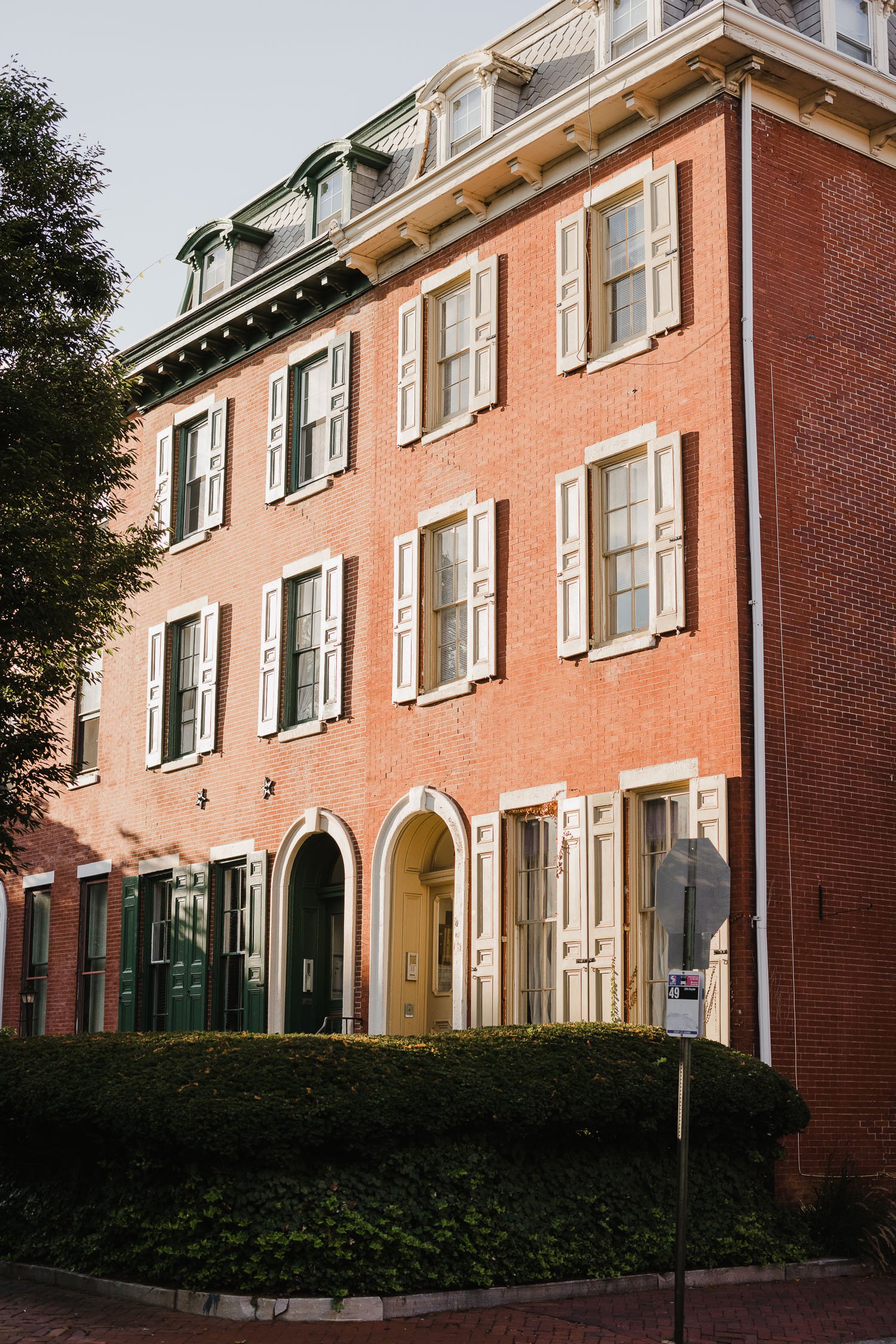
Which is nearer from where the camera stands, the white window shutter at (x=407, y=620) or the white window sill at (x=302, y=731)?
the white window shutter at (x=407, y=620)

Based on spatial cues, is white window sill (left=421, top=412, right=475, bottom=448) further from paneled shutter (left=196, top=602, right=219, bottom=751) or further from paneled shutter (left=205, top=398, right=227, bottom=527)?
paneled shutter (left=196, top=602, right=219, bottom=751)

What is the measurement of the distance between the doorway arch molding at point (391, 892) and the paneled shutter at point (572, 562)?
2.32 metres

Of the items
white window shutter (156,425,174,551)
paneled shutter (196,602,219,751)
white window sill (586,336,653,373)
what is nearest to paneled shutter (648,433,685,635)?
white window sill (586,336,653,373)

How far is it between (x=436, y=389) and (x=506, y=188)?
7.73 feet

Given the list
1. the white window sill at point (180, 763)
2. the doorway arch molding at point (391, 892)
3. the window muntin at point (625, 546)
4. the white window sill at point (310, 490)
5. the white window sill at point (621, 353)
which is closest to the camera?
the window muntin at point (625, 546)

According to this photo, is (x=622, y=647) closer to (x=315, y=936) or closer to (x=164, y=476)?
(x=315, y=936)

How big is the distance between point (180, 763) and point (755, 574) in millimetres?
9860

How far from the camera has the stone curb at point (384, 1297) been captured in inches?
402

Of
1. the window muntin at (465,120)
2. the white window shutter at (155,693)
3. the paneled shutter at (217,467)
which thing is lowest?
the white window shutter at (155,693)

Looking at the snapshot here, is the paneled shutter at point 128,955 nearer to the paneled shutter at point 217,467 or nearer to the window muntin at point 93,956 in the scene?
the window muntin at point 93,956

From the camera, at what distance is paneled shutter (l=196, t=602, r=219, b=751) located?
2138 centimetres

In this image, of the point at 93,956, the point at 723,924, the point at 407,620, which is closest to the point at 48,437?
the point at 407,620

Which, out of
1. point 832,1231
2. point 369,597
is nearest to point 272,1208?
point 832,1231

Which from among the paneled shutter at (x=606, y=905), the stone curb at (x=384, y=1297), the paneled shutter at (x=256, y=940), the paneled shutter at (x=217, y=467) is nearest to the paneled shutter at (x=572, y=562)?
the paneled shutter at (x=606, y=905)
